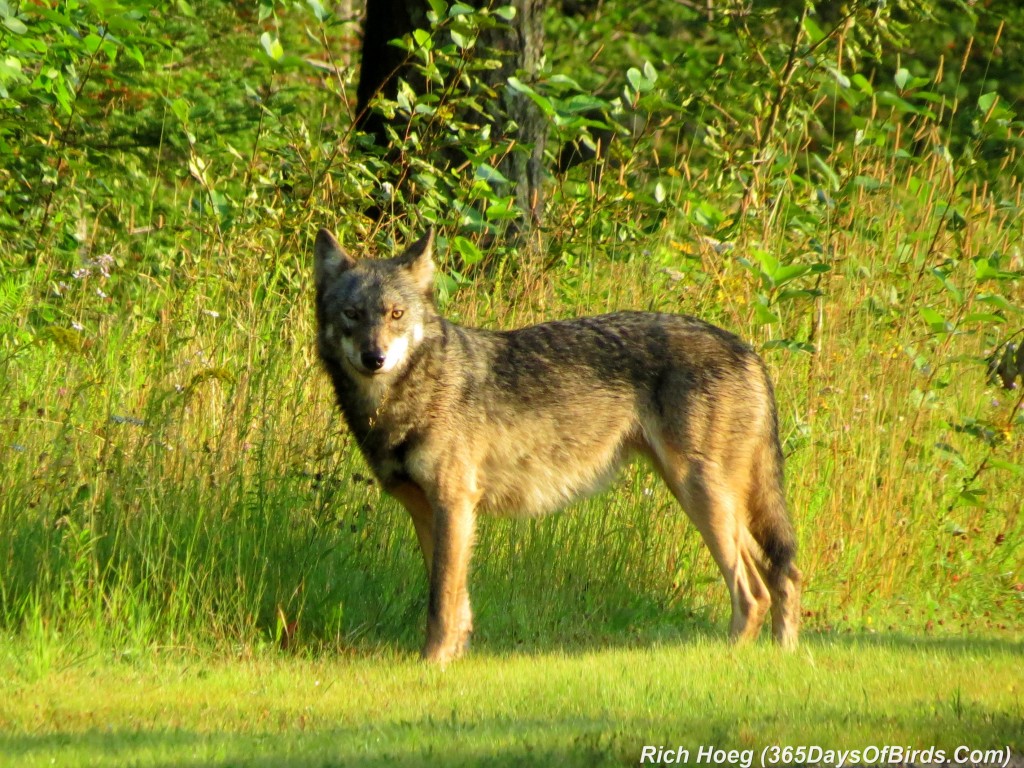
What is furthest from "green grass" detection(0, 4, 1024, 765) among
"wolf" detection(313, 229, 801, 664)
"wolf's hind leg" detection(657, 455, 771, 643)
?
"wolf" detection(313, 229, 801, 664)

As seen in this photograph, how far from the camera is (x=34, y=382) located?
8.02 meters

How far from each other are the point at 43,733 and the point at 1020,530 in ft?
21.5

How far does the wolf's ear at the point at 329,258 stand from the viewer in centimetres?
714

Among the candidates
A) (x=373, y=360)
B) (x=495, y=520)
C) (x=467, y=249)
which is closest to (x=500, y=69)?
(x=467, y=249)

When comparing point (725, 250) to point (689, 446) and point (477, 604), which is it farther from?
point (477, 604)

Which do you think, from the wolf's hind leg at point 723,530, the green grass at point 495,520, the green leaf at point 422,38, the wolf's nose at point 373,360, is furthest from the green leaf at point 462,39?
the wolf's hind leg at point 723,530

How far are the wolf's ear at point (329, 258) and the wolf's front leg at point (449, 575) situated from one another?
145 centimetres

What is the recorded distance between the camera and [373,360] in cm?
659

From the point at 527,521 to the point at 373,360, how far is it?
2017 mm

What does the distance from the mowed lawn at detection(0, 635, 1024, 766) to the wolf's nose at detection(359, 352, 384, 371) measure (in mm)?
1471

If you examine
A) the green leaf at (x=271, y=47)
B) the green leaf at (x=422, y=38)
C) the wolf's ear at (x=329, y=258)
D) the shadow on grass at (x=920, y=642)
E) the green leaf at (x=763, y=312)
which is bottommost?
the shadow on grass at (x=920, y=642)

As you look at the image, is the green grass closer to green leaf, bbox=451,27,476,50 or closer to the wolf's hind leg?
the wolf's hind leg

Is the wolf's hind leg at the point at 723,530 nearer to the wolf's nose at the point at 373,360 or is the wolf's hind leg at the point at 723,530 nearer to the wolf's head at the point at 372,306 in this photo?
the wolf's head at the point at 372,306

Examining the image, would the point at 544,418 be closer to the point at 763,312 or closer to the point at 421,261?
the point at 421,261
